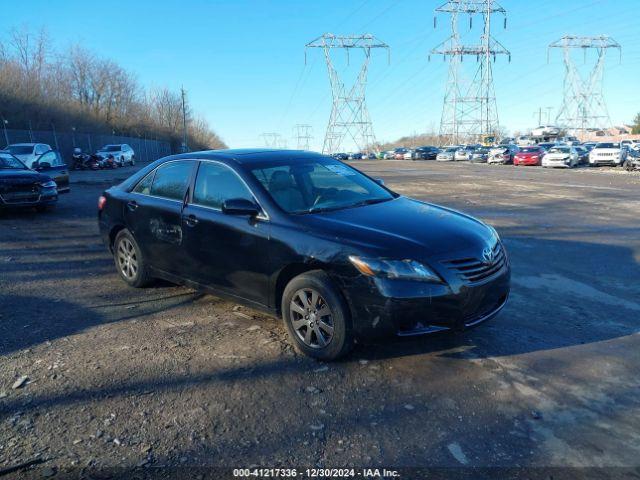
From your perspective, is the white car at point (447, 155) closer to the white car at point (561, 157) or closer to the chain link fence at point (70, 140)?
the white car at point (561, 157)

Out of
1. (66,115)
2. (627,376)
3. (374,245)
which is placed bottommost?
(627,376)

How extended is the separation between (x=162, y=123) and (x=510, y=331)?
98.0 meters

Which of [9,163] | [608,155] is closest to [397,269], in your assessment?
[9,163]

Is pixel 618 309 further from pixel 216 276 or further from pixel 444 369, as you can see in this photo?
pixel 216 276

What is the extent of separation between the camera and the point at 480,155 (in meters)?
53.7

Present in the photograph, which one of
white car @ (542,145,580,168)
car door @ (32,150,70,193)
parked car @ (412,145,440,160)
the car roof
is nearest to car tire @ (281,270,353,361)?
the car roof

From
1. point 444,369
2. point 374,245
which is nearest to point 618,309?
point 444,369

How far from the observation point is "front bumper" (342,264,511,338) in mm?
3686

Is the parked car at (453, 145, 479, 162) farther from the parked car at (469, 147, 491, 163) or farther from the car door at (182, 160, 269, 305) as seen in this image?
the car door at (182, 160, 269, 305)

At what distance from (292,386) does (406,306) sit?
971mm

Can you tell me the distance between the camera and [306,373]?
3.88 m

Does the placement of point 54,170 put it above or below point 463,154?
above

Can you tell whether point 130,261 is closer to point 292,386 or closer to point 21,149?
point 292,386

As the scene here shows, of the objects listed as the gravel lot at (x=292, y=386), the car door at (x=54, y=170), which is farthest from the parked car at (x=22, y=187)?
the gravel lot at (x=292, y=386)
